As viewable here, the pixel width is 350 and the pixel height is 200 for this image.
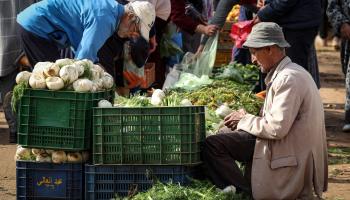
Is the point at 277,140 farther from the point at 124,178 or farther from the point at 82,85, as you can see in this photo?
the point at 82,85

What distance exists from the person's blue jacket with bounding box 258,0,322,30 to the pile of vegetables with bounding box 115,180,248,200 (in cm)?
370

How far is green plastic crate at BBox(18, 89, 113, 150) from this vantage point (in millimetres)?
6809

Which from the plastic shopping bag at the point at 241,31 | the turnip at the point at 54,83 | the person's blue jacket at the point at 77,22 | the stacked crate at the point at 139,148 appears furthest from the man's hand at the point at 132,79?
the stacked crate at the point at 139,148

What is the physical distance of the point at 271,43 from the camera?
6984 mm

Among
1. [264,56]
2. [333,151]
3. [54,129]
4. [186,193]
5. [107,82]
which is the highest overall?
[264,56]

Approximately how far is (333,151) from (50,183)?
4438 mm

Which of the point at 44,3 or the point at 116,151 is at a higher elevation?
the point at 44,3

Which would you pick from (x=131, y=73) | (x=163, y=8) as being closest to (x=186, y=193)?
(x=131, y=73)

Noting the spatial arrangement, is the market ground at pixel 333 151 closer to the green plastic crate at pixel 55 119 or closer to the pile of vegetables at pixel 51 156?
the pile of vegetables at pixel 51 156

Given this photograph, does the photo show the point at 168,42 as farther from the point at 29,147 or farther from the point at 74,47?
the point at 29,147

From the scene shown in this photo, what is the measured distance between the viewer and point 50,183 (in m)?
6.96

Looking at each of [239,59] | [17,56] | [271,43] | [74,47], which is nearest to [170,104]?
[271,43]

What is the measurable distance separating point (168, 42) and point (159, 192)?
4.92m

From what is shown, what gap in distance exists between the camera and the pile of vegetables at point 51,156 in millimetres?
6895
